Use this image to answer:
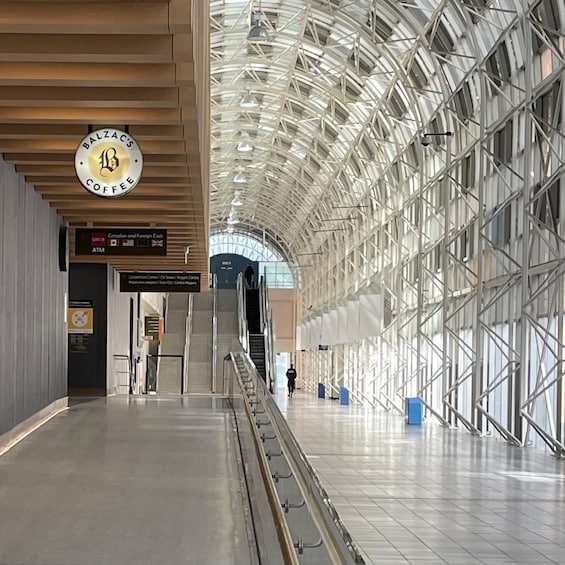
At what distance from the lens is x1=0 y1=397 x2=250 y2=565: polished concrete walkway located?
568cm

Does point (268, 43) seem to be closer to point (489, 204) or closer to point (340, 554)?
point (489, 204)

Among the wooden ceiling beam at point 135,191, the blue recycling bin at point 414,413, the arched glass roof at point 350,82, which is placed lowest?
the blue recycling bin at point 414,413

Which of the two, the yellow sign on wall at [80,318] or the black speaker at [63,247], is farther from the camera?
the yellow sign on wall at [80,318]

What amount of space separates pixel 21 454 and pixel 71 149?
325 centimetres

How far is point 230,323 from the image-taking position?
116 feet

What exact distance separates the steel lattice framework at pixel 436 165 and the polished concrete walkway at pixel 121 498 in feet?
25.0

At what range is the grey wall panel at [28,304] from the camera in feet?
33.5

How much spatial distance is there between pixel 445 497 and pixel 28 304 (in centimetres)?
575

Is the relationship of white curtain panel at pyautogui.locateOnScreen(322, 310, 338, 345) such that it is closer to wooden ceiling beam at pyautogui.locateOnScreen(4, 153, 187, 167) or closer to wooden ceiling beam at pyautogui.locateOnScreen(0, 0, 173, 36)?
wooden ceiling beam at pyautogui.locateOnScreen(4, 153, 187, 167)

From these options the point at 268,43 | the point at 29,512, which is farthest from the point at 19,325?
the point at 268,43

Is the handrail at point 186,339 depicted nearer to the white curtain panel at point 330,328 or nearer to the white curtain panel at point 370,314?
the white curtain panel at point 330,328

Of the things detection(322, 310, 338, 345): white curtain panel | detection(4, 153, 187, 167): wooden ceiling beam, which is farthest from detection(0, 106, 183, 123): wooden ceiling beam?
detection(322, 310, 338, 345): white curtain panel

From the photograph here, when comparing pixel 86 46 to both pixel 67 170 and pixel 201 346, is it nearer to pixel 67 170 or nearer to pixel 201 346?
pixel 67 170

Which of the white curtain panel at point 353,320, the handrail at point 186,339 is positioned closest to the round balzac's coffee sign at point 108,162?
the handrail at point 186,339
